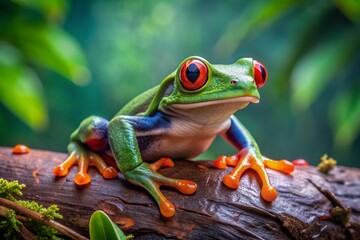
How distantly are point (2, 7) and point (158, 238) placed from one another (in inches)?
163

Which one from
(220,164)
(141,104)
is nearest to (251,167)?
(220,164)

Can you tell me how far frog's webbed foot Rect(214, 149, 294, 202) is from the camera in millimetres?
1791

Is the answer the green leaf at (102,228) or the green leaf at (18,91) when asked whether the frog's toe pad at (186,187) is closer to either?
the green leaf at (102,228)

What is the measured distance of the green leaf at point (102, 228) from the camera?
1423 millimetres

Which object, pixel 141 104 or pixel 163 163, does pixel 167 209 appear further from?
pixel 141 104

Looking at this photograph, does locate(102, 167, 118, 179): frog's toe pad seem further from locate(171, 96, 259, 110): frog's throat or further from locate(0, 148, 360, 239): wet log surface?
Answer: locate(171, 96, 259, 110): frog's throat

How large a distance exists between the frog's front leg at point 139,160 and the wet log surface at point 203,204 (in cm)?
4

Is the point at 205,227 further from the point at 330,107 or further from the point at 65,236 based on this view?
the point at 330,107

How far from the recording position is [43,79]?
23.6 ft

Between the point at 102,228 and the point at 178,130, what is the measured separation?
2.28 feet

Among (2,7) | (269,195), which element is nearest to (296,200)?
(269,195)

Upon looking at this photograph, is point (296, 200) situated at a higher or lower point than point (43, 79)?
lower

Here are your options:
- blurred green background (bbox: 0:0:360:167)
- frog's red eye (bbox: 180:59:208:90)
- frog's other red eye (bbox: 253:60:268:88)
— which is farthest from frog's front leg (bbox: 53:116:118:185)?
blurred green background (bbox: 0:0:360:167)

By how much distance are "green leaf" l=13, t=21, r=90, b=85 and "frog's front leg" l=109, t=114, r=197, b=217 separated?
2502 mm
